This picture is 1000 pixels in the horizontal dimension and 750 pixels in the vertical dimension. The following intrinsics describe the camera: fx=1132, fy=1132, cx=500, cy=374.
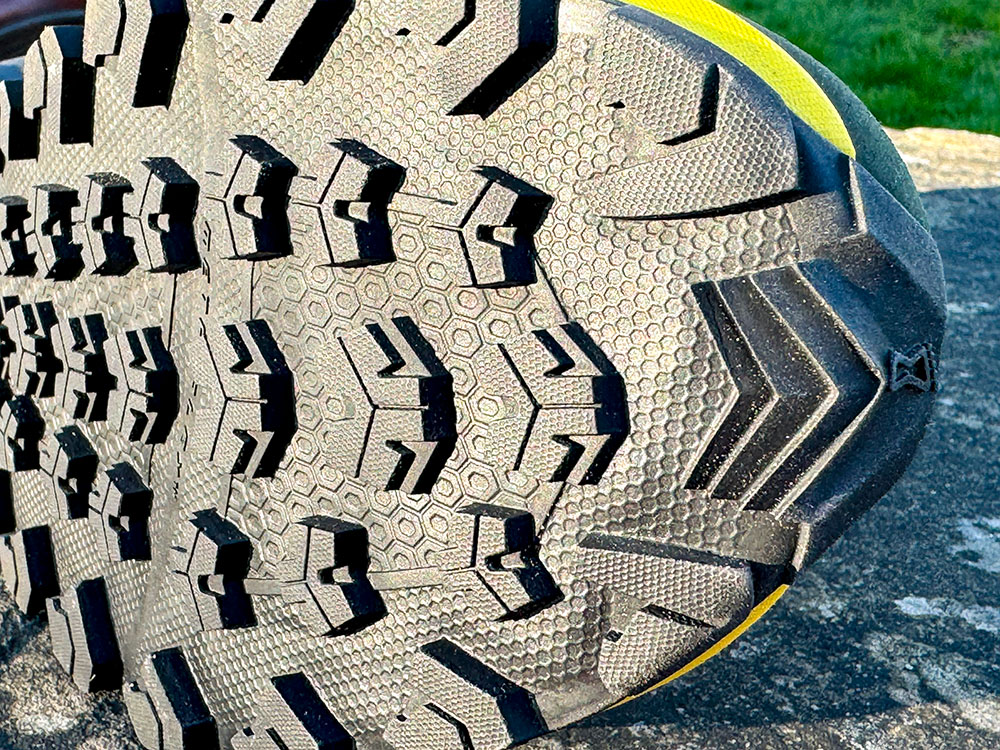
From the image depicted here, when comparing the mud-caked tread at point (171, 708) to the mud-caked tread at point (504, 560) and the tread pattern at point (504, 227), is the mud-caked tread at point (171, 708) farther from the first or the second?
the tread pattern at point (504, 227)

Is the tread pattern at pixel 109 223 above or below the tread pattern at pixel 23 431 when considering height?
above

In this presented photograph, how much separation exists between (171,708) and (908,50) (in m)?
3.62

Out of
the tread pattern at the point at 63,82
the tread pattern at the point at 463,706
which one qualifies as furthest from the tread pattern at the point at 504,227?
the tread pattern at the point at 63,82

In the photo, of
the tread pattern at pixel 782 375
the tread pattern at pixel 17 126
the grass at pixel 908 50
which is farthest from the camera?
the grass at pixel 908 50

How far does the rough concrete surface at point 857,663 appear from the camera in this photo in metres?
1.26

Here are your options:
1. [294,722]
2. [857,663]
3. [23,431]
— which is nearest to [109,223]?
[23,431]

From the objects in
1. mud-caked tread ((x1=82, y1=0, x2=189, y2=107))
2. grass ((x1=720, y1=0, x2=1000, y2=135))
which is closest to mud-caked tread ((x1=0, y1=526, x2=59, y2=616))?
mud-caked tread ((x1=82, y1=0, x2=189, y2=107))

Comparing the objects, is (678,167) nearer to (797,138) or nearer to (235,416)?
(797,138)

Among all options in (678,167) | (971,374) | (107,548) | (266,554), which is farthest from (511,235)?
(971,374)

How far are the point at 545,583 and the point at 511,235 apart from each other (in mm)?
307

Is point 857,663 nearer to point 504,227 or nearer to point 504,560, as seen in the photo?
point 504,560

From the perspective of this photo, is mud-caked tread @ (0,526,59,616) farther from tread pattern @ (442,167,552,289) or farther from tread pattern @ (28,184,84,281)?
tread pattern @ (442,167,552,289)

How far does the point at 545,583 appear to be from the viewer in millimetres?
1002

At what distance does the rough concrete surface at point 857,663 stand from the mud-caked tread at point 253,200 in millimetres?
606
